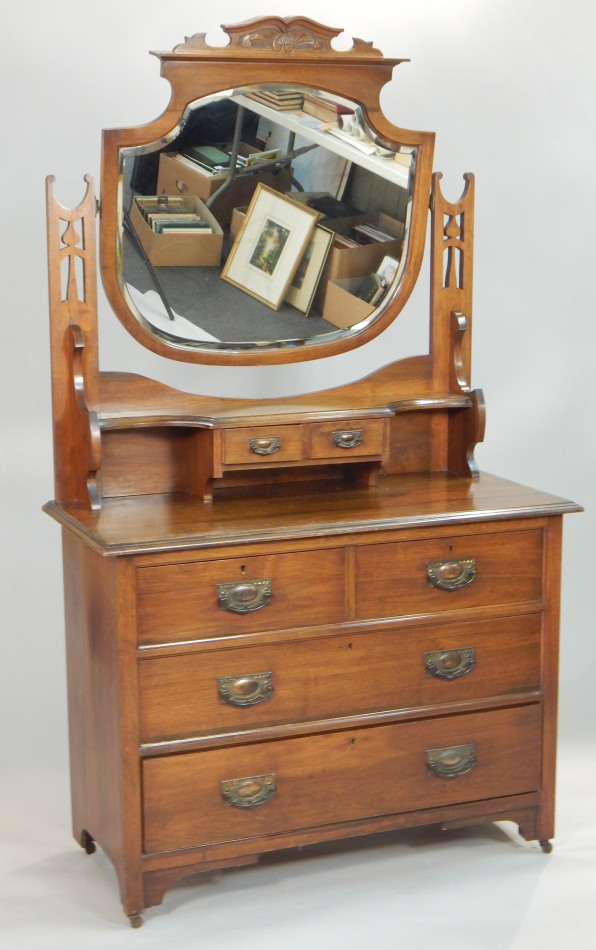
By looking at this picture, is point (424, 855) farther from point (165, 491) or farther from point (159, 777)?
A: point (165, 491)

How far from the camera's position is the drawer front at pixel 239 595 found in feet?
10.2

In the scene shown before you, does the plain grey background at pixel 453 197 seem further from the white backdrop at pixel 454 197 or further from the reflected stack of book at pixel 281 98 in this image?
the reflected stack of book at pixel 281 98

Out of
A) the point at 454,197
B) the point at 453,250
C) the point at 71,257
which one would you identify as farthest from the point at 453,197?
the point at 71,257

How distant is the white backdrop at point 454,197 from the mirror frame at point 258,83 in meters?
0.31

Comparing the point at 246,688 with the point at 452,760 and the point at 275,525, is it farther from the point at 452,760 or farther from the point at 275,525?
the point at 452,760

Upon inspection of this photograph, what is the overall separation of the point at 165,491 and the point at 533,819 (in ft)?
3.58

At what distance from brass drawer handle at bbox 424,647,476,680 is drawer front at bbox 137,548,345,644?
24 cm

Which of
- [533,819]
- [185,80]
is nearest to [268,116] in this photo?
[185,80]

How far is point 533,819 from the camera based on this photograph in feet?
11.6

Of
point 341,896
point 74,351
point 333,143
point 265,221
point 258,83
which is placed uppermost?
point 258,83

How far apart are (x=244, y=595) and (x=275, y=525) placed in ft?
0.51

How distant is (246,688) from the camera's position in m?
3.21

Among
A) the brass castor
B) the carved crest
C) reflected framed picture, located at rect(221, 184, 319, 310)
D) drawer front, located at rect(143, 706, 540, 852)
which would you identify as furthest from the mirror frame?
the brass castor

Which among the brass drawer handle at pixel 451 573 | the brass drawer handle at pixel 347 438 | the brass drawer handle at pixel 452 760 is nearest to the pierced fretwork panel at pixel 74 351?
the brass drawer handle at pixel 347 438
